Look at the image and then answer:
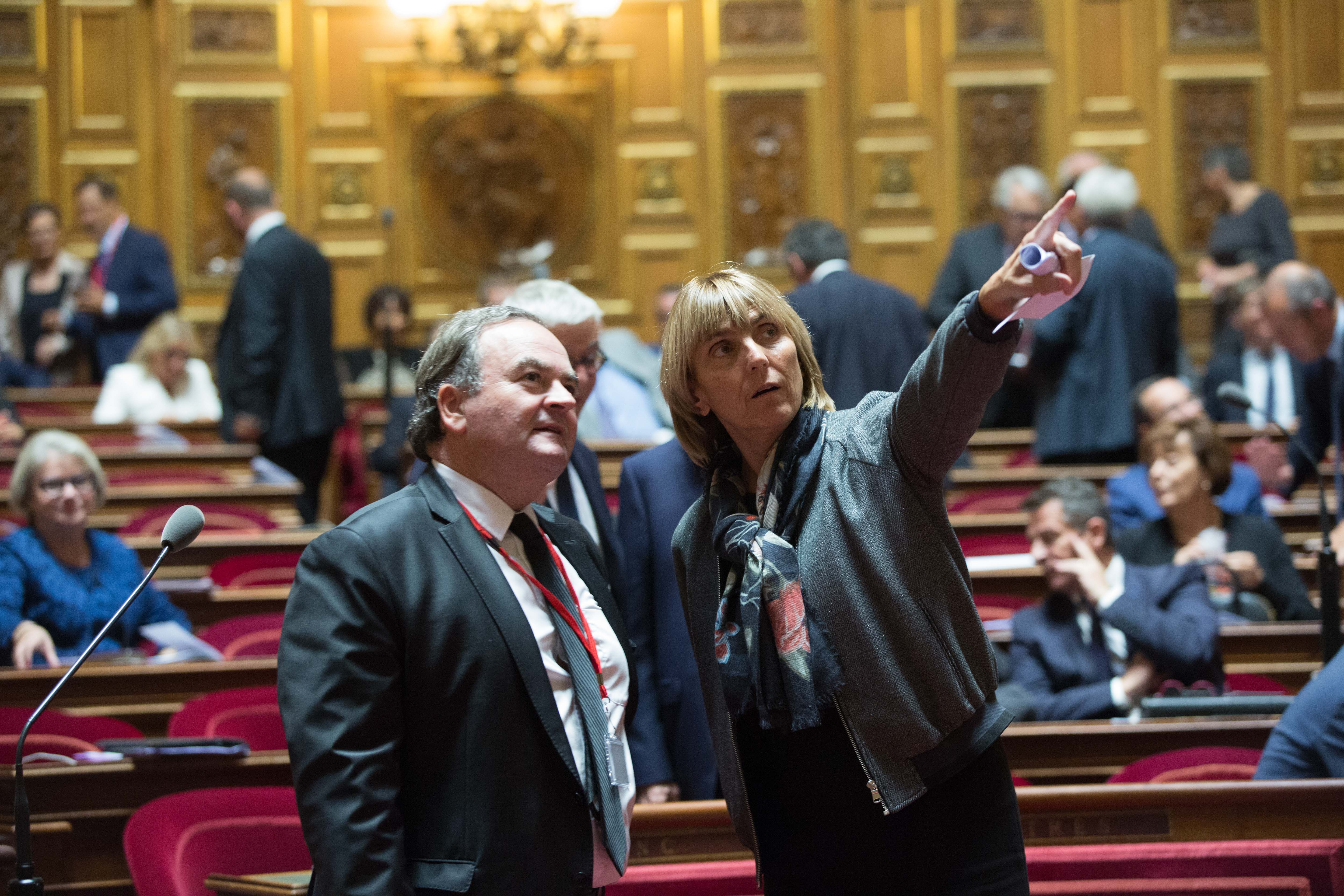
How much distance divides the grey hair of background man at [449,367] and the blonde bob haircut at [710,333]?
0.21 metres

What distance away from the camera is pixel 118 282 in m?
→ 7.32

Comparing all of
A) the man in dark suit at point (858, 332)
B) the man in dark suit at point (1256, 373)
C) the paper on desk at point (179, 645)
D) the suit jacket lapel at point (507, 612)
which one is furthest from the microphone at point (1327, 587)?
the man in dark suit at point (1256, 373)

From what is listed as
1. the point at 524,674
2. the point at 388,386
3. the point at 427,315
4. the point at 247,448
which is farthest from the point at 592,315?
the point at 427,315

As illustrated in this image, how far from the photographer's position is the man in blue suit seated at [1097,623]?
3.21m

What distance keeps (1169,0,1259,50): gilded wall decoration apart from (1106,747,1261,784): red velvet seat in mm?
7128

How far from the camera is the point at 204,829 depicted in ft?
7.76

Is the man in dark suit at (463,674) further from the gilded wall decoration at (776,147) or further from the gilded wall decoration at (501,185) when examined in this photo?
the gilded wall decoration at (501,185)

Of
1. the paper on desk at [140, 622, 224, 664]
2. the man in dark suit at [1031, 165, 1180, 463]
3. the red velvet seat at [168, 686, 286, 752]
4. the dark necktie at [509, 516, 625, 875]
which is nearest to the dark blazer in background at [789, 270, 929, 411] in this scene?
the man in dark suit at [1031, 165, 1180, 463]

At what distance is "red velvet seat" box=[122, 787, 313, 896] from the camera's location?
7.41 feet

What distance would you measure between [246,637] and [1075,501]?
2.15 meters

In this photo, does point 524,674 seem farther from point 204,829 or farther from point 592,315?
point 592,315

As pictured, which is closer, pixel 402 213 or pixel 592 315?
pixel 592 315

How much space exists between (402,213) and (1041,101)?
13.1 ft

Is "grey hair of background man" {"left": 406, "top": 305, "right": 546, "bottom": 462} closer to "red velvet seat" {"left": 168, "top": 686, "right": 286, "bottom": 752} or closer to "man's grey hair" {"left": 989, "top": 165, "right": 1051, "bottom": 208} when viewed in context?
"red velvet seat" {"left": 168, "top": 686, "right": 286, "bottom": 752}
